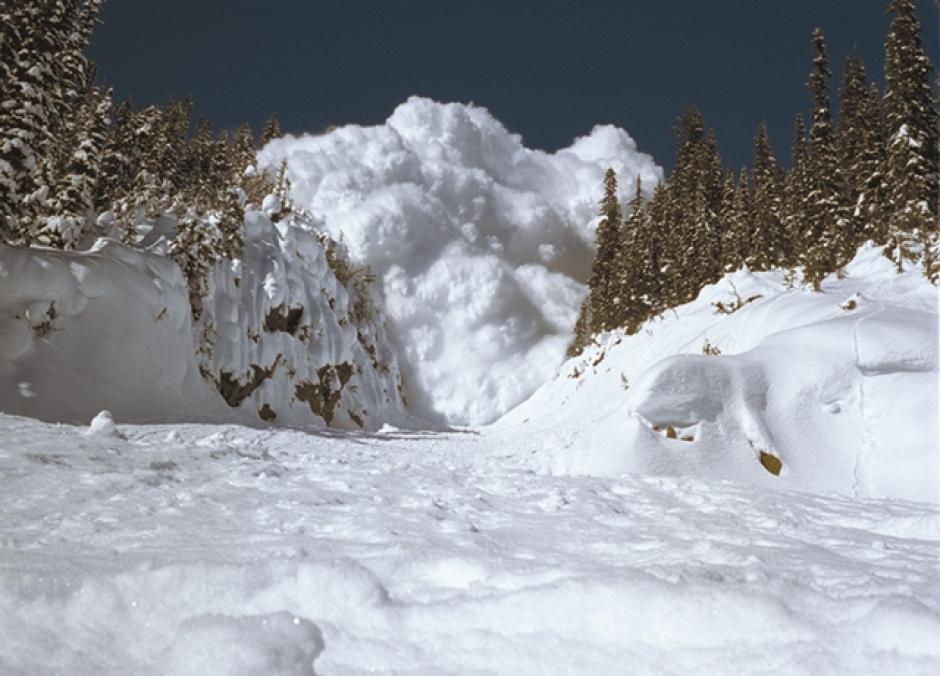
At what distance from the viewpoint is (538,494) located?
512 cm

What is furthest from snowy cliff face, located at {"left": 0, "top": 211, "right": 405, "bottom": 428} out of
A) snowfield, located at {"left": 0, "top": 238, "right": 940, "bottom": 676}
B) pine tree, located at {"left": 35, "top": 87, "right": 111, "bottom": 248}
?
snowfield, located at {"left": 0, "top": 238, "right": 940, "bottom": 676}

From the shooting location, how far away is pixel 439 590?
2.15 metres

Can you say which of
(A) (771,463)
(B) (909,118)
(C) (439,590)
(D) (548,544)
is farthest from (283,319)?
(B) (909,118)

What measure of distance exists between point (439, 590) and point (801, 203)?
116 ft

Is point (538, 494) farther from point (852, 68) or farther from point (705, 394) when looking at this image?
point (852, 68)

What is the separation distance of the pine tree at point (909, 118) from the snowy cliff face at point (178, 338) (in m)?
26.0

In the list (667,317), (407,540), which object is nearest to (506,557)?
(407,540)

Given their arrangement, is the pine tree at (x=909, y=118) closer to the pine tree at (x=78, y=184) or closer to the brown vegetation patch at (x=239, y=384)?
the brown vegetation patch at (x=239, y=384)

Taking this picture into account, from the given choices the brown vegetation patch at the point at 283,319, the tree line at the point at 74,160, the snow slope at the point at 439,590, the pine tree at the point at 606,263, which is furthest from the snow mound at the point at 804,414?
the pine tree at the point at 606,263

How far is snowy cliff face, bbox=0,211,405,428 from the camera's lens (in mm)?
12047

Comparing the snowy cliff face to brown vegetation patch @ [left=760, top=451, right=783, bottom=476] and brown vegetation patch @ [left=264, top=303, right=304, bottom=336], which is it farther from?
brown vegetation patch @ [left=760, top=451, right=783, bottom=476]

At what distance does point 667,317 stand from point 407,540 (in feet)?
80.9

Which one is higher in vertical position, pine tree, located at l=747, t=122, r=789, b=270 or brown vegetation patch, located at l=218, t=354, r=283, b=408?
pine tree, located at l=747, t=122, r=789, b=270

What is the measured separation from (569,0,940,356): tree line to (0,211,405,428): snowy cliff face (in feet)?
61.2
